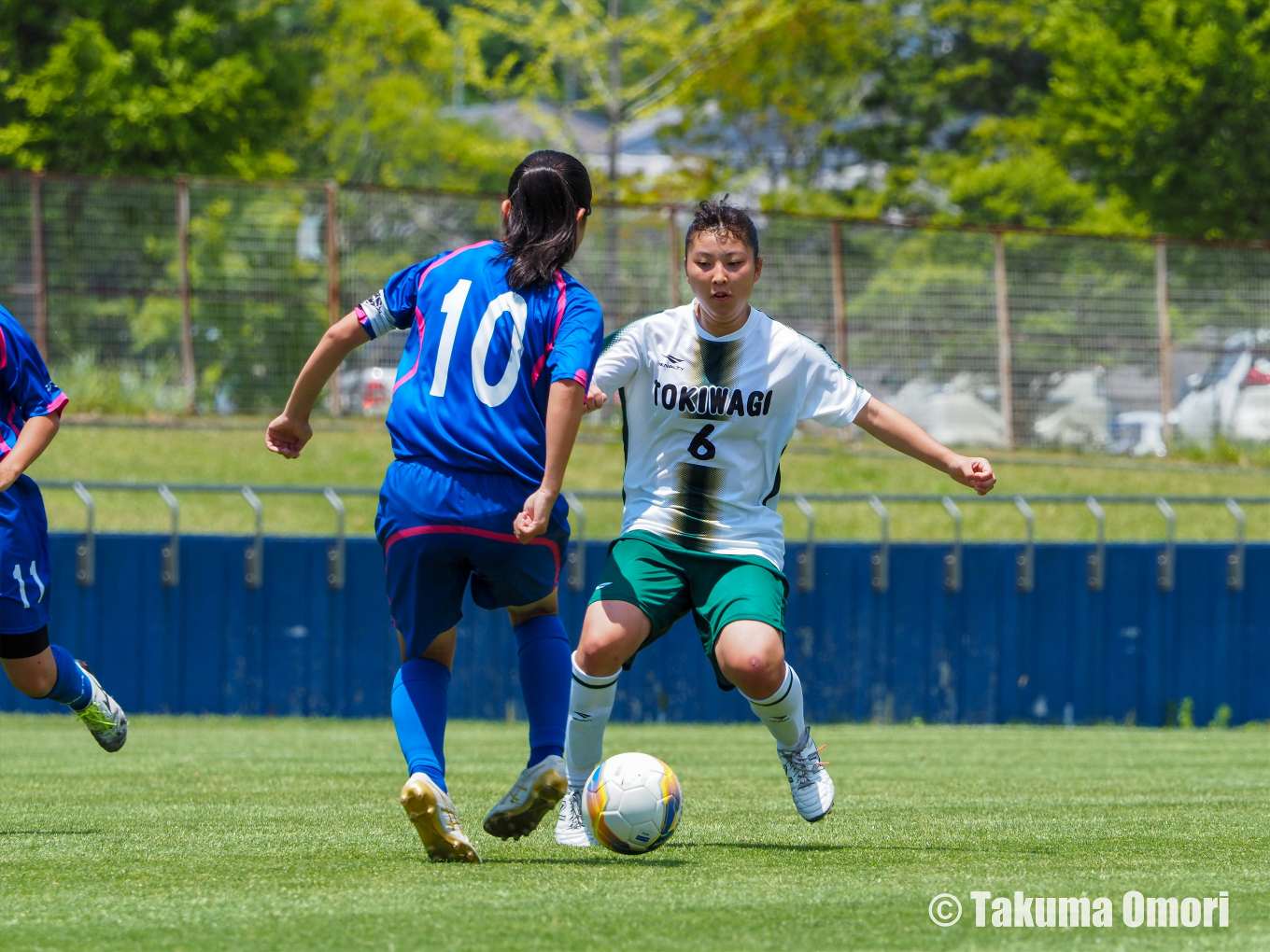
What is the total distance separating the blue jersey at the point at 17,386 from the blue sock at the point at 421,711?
170 cm

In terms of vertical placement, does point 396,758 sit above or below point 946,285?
below

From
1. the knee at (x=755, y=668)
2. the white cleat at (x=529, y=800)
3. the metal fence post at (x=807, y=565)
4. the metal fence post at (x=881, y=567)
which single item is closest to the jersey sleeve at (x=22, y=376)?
the white cleat at (x=529, y=800)

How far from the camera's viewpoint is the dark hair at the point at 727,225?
4.77 metres

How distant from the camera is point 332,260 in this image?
693 inches

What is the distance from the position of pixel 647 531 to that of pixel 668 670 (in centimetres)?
886

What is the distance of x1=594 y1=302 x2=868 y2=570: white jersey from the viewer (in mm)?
4840

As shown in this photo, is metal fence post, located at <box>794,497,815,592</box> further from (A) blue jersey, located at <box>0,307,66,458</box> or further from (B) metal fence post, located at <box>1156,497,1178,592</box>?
(A) blue jersey, located at <box>0,307,66,458</box>

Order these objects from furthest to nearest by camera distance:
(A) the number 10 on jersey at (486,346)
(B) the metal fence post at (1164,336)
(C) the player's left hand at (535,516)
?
(B) the metal fence post at (1164,336) → (A) the number 10 on jersey at (486,346) → (C) the player's left hand at (535,516)

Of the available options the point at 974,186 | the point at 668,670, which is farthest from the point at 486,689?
the point at 974,186

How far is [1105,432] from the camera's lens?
1858cm

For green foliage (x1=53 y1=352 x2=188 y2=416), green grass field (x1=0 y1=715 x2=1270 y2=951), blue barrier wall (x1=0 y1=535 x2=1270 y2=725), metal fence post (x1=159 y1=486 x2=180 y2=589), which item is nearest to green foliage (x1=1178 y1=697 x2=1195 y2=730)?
blue barrier wall (x1=0 y1=535 x2=1270 y2=725)

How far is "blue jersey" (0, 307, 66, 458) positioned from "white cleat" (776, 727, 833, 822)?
2.73 m

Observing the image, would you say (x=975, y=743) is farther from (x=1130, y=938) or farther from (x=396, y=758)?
(x=1130, y=938)

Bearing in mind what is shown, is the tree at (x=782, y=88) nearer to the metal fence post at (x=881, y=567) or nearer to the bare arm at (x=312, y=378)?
the metal fence post at (x=881, y=567)
